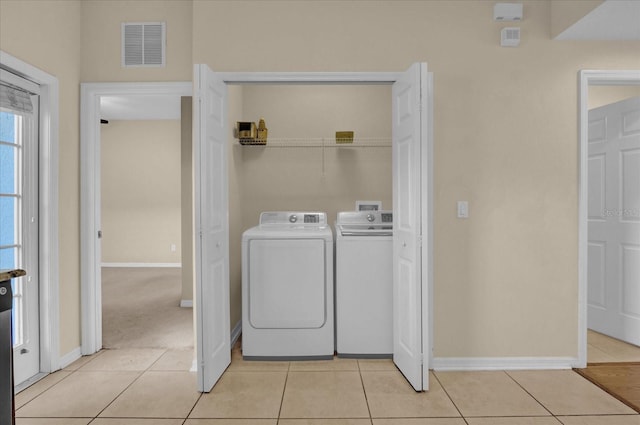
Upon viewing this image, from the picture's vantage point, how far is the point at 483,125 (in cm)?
277

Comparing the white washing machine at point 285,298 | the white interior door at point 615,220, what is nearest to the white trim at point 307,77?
the white washing machine at point 285,298

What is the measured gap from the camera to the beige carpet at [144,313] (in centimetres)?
340

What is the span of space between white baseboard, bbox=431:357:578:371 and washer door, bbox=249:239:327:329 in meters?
0.93

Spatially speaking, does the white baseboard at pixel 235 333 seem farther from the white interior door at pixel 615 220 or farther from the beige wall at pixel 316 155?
the white interior door at pixel 615 220

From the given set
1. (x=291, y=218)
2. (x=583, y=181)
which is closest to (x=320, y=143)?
(x=291, y=218)

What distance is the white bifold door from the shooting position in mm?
2398

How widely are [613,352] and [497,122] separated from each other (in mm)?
2038

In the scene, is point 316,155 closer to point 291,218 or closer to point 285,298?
point 291,218

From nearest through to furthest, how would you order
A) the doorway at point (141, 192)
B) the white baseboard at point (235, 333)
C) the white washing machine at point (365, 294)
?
the white washing machine at point (365, 294), the white baseboard at point (235, 333), the doorway at point (141, 192)

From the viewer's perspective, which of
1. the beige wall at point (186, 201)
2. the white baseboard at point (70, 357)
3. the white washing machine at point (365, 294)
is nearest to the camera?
the white baseboard at point (70, 357)

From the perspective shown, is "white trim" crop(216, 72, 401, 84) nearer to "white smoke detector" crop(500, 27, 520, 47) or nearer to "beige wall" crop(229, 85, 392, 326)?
"white smoke detector" crop(500, 27, 520, 47)

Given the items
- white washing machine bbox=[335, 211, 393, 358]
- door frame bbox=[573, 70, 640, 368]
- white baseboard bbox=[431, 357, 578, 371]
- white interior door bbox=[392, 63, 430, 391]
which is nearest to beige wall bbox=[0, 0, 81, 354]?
white washing machine bbox=[335, 211, 393, 358]

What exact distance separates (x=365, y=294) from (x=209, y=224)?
1.27 m

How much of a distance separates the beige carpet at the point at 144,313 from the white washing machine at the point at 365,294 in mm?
1355
